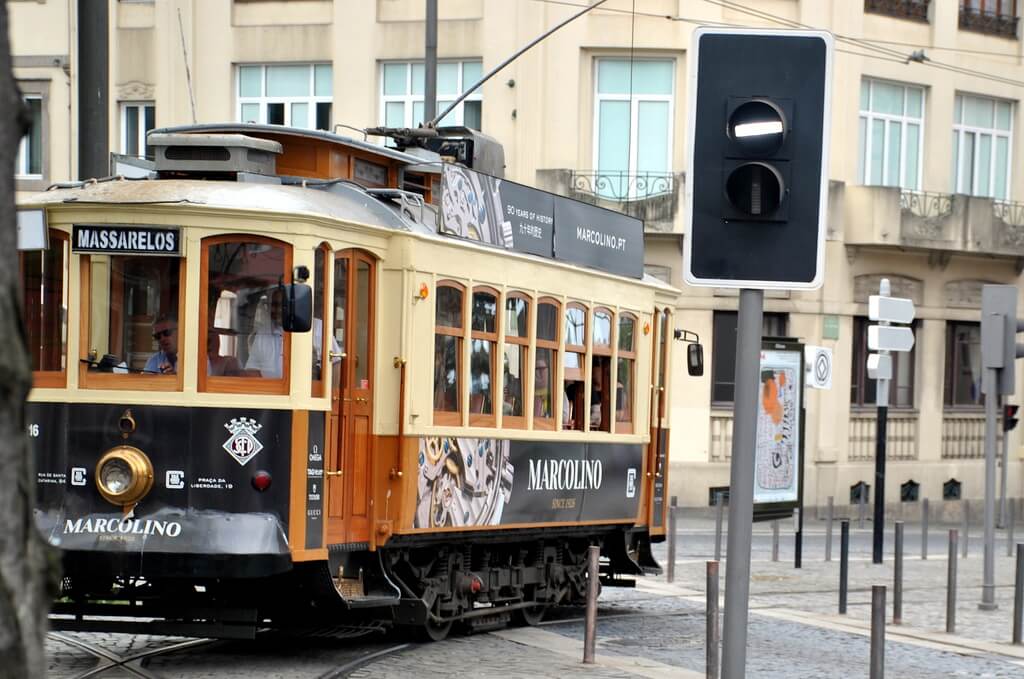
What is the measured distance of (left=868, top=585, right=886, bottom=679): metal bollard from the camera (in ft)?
34.2

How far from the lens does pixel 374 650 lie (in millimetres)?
12766

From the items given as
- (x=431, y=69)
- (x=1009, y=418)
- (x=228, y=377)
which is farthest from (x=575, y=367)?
(x=1009, y=418)

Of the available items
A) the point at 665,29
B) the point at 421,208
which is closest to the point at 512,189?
the point at 421,208

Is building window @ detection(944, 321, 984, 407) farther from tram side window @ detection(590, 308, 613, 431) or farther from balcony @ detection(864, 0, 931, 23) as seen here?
tram side window @ detection(590, 308, 613, 431)

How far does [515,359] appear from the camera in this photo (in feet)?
46.0

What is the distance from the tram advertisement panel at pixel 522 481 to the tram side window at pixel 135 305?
2.09m

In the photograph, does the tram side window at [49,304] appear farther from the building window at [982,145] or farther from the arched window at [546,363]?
the building window at [982,145]

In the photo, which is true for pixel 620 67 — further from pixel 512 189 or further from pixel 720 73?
pixel 720 73

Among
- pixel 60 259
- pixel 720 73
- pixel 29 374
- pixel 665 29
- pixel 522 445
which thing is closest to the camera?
pixel 29 374

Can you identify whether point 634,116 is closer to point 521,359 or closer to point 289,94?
point 289,94

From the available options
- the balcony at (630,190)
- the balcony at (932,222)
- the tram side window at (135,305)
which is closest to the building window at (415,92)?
the balcony at (630,190)

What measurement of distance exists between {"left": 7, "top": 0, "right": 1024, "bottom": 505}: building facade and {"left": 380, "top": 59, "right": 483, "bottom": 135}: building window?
0.05 metres

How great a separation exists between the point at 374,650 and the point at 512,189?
3.79 meters

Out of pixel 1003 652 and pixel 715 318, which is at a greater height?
pixel 715 318
